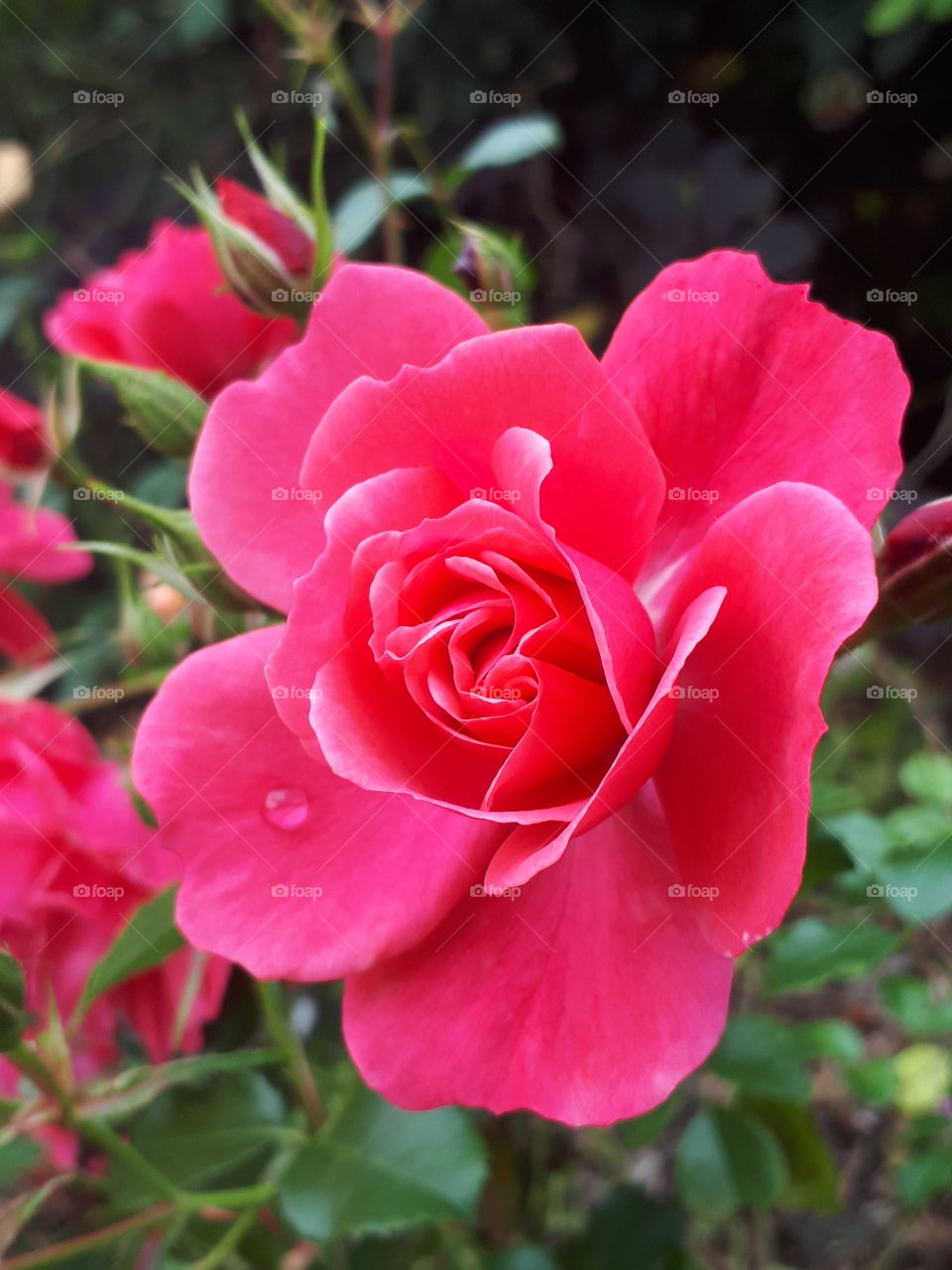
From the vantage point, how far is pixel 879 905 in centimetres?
80

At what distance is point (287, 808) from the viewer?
0.40 meters

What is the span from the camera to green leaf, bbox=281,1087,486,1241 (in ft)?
1.78

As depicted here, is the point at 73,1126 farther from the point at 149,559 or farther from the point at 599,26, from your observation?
the point at 599,26

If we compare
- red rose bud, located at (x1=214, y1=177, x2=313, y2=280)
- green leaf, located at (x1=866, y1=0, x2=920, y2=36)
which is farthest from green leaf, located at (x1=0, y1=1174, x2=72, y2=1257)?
green leaf, located at (x1=866, y1=0, x2=920, y2=36)

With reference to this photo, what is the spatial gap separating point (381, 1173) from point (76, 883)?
0.77ft

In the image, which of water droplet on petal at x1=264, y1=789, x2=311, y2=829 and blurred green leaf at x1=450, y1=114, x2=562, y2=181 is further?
blurred green leaf at x1=450, y1=114, x2=562, y2=181

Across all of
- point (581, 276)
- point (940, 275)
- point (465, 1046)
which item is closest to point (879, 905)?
point (465, 1046)

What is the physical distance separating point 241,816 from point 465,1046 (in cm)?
12

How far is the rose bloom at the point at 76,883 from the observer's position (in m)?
0.57

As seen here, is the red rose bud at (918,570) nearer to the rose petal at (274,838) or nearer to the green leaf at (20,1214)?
the rose petal at (274,838)

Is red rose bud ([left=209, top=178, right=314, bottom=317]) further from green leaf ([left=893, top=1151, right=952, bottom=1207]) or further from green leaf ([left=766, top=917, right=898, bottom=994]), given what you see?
green leaf ([left=893, top=1151, right=952, bottom=1207])

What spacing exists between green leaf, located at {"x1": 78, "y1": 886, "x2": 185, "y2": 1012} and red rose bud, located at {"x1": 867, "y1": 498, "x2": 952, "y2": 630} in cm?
36

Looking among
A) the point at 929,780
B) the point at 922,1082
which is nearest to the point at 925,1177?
the point at 922,1082

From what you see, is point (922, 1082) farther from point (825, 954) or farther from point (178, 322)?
point (178, 322)
